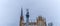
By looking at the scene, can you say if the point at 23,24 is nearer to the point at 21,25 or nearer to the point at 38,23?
the point at 21,25

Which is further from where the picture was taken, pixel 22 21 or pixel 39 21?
pixel 39 21

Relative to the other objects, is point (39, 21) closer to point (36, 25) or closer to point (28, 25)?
point (36, 25)

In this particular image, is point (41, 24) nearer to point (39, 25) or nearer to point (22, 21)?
point (39, 25)

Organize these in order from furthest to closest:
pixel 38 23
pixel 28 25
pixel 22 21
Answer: pixel 38 23 < pixel 22 21 < pixel 28 25

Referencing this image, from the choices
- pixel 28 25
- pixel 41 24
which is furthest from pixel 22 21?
pixel 41 24

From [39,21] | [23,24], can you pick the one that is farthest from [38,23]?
[23,24]

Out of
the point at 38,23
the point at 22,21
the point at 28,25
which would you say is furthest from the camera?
the point at 38,23

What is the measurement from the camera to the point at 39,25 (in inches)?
253

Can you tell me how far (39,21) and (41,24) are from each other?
0.17 m

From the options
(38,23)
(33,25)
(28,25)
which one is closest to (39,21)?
(38,23)

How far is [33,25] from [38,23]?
1.42ft

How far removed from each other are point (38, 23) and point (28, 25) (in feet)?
3.10

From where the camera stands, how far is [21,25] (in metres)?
6.09

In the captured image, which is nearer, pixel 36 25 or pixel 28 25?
pixel 28 25
